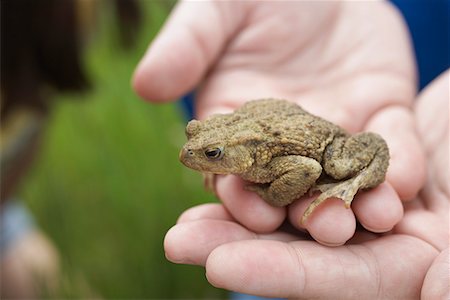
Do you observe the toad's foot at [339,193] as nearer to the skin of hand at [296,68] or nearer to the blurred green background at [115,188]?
the skin of hand at [296,68]

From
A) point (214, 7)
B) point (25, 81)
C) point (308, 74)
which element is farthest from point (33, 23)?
point (308, 74)

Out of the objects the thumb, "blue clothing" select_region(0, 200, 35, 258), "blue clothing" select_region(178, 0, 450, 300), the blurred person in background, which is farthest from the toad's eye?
"blue clothing" select_region(0, 200, 35, 258)

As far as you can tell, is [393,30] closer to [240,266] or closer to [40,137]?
[240,266]

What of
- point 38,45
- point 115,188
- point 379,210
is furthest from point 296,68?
point 38,45

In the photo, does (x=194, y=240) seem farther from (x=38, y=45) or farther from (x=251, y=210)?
(x=38, y=45)

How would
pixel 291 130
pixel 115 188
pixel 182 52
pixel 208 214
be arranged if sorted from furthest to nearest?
1. pixel 115 188
2. pixel 182 52
3. pixel 291 130
4. pixel 208 214

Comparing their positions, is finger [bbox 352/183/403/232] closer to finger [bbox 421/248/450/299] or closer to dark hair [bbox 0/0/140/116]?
finger [bbox 421/248/450/299]

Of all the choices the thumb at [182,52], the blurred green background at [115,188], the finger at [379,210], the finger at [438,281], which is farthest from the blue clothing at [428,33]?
the finger at [438,281]

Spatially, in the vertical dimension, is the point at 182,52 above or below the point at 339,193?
above
